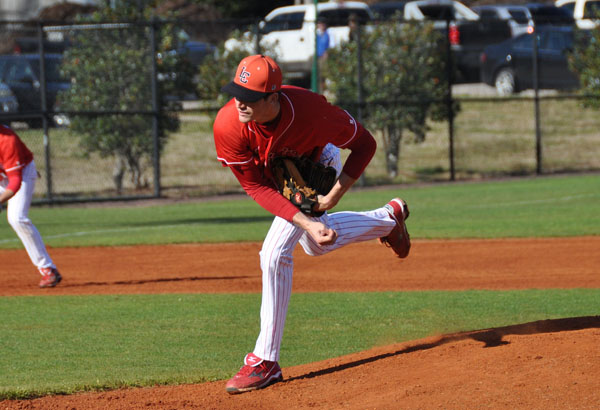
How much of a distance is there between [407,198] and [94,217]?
19.2 ft

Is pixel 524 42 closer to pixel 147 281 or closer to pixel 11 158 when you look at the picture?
pixel 147 281

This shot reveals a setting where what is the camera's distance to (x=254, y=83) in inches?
187

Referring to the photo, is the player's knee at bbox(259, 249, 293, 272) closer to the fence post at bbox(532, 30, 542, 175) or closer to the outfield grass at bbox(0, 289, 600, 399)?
the outfield grass at bbox(0, 289, 600, 399)

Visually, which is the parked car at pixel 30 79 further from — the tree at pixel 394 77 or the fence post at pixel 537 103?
the fence post at pixel 537 103

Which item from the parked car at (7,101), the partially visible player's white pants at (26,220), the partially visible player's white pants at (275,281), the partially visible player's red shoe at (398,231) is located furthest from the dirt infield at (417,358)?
the parked car at (7,101)

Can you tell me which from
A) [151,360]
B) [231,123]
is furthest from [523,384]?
[151,360]

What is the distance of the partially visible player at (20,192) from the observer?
335 inches

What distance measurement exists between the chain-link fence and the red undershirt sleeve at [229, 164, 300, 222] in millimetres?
12297

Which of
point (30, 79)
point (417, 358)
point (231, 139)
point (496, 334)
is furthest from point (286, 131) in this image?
point (30, 79)

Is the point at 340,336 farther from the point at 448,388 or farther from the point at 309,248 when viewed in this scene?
the point at 448,388

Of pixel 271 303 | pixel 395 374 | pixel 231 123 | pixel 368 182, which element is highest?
pixel 231 123

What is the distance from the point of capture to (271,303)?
5.21 m

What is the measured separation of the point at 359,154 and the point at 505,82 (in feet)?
60.0

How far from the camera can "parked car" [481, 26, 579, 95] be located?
2138 cm
